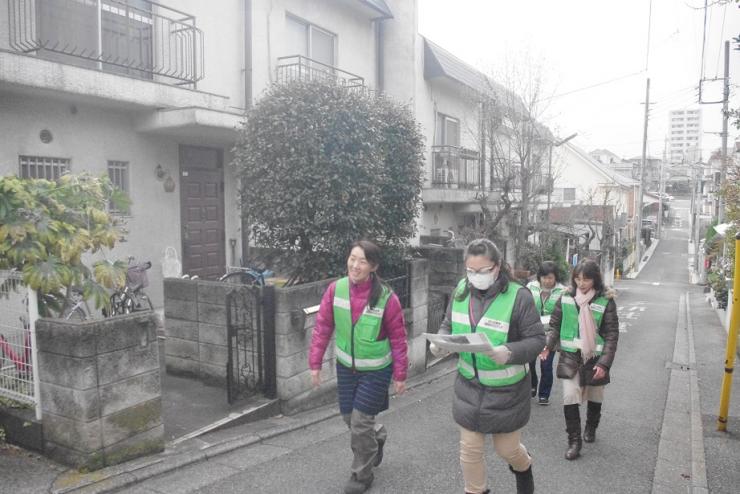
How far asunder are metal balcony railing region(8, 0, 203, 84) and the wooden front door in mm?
1386

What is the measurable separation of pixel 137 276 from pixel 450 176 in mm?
10219

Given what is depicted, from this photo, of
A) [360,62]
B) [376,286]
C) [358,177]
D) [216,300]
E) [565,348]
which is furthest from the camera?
[360,62]

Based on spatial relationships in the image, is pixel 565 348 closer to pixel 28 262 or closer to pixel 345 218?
pixel 345 218

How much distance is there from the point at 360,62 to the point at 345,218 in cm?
828

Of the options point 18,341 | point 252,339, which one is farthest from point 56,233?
point 252,339

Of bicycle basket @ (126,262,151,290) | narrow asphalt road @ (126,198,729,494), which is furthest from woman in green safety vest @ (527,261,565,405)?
bicycle basket @ (126,262,151,290)

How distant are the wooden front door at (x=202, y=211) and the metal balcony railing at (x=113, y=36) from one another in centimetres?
139

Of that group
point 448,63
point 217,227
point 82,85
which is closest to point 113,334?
point 82,85

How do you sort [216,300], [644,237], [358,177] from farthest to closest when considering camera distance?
[644,237] < [358,177] < [216,300]

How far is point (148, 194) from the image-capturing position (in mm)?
8961

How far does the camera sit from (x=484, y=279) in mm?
3480

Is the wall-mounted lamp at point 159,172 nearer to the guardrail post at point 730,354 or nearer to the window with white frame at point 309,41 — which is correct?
the window with white frame at point 309,41

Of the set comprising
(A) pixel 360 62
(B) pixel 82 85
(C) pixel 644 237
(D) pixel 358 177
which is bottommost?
(C) pixel 644 237

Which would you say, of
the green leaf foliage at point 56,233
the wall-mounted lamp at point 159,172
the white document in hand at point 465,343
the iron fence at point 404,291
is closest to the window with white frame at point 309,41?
the wall-mounted lamp at point 159,172
